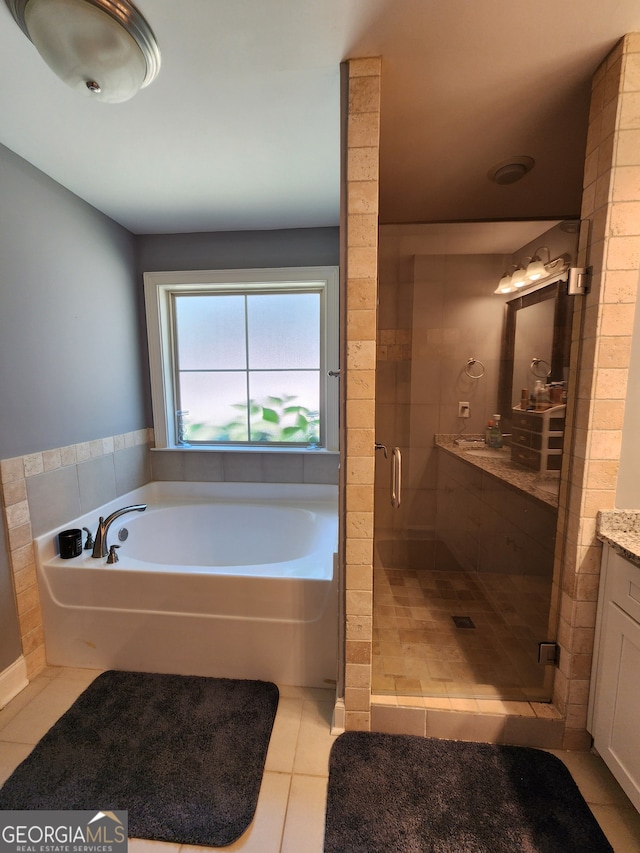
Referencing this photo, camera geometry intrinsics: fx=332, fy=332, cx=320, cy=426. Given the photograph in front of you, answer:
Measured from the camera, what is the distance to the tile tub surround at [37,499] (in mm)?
1478

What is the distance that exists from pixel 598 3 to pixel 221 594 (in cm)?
227

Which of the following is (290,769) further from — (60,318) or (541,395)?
(60,318)

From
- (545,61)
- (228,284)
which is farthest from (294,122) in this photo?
(228,284)

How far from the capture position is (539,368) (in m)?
1.51

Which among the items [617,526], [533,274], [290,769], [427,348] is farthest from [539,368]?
[290,769]

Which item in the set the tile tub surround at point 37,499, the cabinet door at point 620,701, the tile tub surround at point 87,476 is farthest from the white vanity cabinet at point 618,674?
the tile tub surround at point 37,499

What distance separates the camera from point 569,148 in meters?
1.42

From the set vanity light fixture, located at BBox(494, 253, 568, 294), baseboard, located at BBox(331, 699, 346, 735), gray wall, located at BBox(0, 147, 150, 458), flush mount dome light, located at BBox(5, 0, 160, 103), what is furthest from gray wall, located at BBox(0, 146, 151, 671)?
vanity light fixture, located at BBox(494, 253, 568, 294)

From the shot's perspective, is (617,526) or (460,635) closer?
(617,526)

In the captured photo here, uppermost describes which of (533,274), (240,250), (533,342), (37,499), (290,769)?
(240,250)

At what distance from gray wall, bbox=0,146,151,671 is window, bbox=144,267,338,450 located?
24 centimetres

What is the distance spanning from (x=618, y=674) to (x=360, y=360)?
1.29 m

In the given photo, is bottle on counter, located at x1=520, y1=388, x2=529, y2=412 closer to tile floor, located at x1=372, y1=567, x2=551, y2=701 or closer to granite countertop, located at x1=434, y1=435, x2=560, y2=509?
granite countertop, located at x1=434, y1=435, x2=560, y2=509

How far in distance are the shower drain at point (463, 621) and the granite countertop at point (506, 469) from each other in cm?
75
